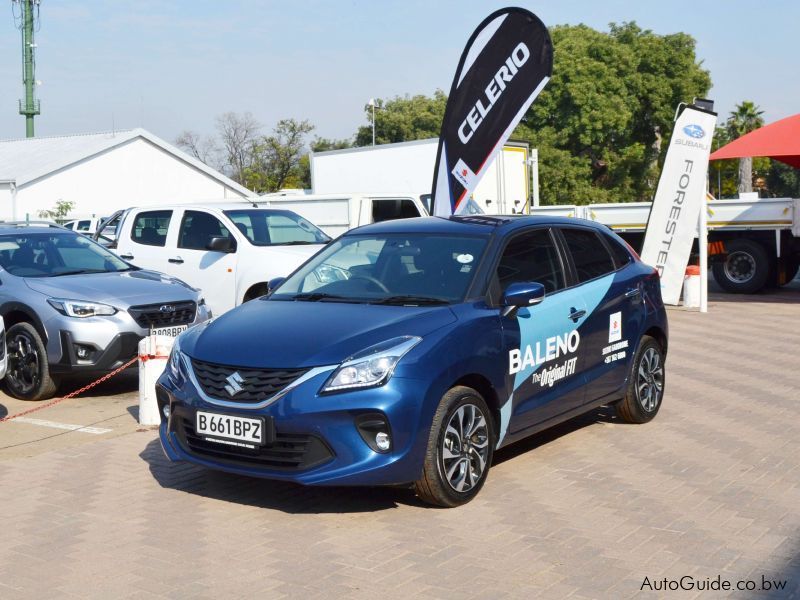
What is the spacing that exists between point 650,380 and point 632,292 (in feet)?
2.65

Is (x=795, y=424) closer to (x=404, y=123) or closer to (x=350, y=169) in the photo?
(x=350, y=169)

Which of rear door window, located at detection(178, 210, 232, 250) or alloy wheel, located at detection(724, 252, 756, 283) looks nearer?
rear door window, located at detection(178, 210, 232, 250)

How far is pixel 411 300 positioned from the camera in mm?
6043

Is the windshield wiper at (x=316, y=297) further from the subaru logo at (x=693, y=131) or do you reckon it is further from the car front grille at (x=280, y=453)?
the subaru logo at (x=693, y=131)

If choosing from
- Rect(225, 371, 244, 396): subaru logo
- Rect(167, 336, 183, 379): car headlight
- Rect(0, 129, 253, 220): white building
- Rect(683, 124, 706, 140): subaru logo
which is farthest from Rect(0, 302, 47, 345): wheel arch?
Rect(0, 129, 253, 220): white building

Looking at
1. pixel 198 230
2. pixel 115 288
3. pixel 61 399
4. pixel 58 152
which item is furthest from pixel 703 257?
pixel 58 152

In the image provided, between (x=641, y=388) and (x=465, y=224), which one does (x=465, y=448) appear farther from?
(x=641, y=388)

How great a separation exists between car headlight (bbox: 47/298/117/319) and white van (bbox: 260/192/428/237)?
7.82 meters

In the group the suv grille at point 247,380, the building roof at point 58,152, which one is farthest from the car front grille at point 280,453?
the building roof at point 58,152

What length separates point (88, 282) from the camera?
9.66 metres

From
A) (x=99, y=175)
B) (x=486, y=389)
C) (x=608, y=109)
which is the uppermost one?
(x=608, y=109)

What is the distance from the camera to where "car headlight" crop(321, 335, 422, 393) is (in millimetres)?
5254

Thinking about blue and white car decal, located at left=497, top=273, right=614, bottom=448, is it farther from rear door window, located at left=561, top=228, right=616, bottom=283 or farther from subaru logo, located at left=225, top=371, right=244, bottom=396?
subaru logo, located at left=225, top=371, right=244, bottom=396

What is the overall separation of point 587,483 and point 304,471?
1922 mm
